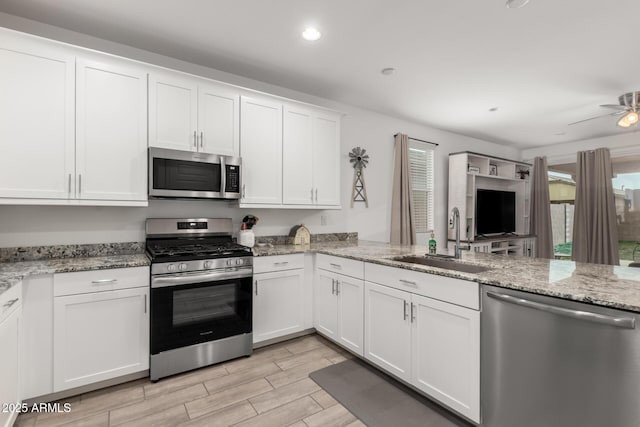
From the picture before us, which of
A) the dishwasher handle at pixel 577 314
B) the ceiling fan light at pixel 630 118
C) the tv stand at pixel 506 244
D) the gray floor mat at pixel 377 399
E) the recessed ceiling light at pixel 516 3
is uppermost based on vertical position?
the recessed ceiling light at pixel 516 3

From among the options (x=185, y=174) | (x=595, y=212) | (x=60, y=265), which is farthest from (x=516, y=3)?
(x=595, y=212)

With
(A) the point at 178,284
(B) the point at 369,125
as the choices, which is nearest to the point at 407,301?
(A) the point at 178,284

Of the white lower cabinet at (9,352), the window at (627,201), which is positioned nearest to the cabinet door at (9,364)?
the white lower cabinet at (9,352)

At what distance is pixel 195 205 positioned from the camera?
2.96 metres

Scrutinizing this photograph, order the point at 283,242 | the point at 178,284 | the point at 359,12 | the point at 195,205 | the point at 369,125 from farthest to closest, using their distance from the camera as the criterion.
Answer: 1. the point at 369,125
2. the point at 283,242
3. the point at 195,205
4. the point at 178,284
5. the point at 359,12

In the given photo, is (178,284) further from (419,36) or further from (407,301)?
(419,36)

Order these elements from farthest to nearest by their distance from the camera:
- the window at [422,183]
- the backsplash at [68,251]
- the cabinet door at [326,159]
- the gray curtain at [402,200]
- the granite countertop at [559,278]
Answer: the window at [422,183]
the gray curtain at [402,200]
the cabinet door at [326,159]
the backsplash at [68,251]
the granite countertop at [559,278]

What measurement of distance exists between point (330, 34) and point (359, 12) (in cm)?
33

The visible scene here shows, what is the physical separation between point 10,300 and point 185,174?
53.9 inches

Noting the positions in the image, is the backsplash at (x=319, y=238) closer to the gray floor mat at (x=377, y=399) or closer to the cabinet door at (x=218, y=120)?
the cabinet door at (x=218, y=120)

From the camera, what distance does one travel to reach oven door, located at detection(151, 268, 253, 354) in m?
2.29

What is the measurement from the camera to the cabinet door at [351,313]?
2.55m

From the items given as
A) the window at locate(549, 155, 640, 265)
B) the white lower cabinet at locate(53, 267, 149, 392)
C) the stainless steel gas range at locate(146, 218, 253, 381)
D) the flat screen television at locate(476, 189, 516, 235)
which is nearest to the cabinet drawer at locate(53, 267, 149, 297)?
the white lower cabinet at locate(53, 267, 149, 392)

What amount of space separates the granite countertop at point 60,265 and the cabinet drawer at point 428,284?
1.77 m
